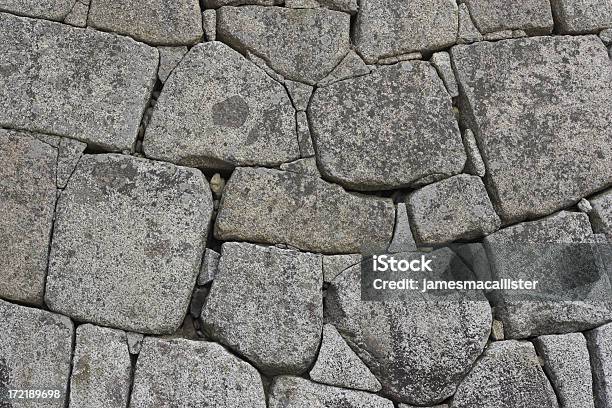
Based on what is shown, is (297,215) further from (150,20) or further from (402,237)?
(150,20)

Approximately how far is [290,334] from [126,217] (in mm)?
705

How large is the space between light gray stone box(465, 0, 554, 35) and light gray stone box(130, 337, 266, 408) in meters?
1.59

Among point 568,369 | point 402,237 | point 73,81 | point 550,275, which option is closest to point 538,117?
point 550,275

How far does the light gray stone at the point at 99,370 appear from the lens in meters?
2.35

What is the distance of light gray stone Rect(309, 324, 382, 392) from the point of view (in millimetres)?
2434

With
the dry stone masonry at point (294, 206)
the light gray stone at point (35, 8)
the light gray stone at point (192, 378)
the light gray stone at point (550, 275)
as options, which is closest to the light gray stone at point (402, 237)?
the dry stone masonry at point (294, 206)

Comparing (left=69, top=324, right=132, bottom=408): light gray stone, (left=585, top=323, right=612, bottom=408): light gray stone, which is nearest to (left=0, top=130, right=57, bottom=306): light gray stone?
(left=69, top=324, right=132, bottom=408): light gray stone

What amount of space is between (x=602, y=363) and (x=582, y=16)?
135 centimetres

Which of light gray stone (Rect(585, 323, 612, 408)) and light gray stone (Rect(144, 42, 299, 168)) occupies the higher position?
light gray stone (Rect(144, 42, 299, 168))

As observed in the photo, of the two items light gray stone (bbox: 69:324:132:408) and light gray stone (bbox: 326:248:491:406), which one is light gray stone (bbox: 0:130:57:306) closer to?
light gray stone (bbox: 69:324:132:408)

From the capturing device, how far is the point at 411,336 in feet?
8.14

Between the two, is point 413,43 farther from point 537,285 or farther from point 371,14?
point 537,285

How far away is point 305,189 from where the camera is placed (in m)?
2.51

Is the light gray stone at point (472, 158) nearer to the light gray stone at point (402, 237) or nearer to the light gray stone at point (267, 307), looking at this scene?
the light gray stone at point (402, 237)
